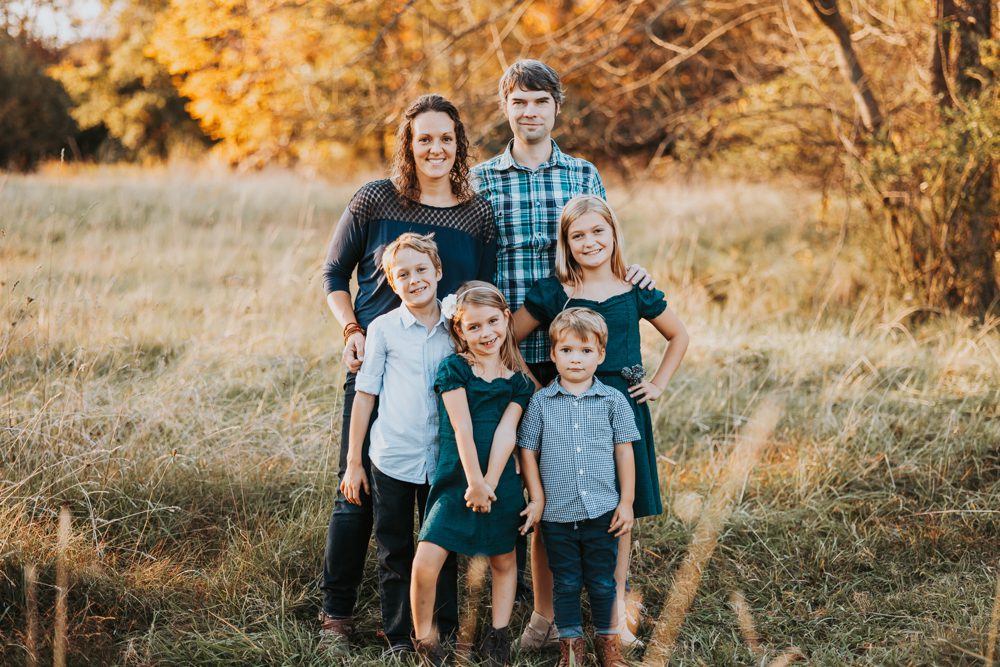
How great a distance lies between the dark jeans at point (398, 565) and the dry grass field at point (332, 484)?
16 cm

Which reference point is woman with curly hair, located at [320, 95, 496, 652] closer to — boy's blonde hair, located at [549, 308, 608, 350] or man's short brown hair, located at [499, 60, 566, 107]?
man's short brown hair, located at [499, 60, 566, 107]

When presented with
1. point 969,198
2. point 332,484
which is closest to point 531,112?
point 332,484

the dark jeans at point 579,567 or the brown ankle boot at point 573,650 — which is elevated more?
the dark jeans at point 579,567

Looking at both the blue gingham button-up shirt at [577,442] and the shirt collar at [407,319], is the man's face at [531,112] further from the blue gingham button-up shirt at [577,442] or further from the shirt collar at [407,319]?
the blue gingham button-up shirt at [577,442]

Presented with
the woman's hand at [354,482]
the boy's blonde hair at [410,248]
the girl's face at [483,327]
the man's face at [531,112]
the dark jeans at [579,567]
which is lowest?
the dark jeans at [579,567]

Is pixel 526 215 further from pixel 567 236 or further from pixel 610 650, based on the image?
pixel 610 650

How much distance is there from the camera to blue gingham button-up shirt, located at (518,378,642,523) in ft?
9.12

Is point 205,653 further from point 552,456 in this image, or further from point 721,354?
point 721,354

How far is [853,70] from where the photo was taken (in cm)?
614

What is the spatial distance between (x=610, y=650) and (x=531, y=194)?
5.37 feet

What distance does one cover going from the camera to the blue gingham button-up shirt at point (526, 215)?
3139mm

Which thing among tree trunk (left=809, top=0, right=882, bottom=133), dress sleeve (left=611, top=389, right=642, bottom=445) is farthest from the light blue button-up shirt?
tree trunk (left=809, top=0, right=882, bottom=133)

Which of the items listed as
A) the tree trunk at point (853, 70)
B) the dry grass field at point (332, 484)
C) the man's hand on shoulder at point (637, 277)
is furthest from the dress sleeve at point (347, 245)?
the tree trunk at point (853, 70)

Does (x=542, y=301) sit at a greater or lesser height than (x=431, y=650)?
greater
